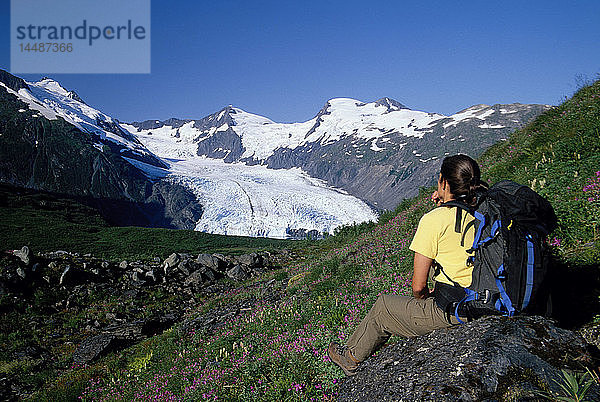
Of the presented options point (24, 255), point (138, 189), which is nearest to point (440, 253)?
point (24, 255)

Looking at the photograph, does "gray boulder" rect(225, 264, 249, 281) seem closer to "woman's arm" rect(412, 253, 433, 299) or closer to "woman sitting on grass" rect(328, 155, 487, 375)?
"woman sitting on grass" rect(328, 155, 487, 375)

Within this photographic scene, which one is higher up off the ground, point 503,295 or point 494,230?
point 494,230

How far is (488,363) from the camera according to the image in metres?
2.77

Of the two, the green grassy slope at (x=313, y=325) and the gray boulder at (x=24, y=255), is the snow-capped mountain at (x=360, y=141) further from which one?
the gray boulder at (x=24, y=255)

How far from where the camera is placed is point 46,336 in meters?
12.4

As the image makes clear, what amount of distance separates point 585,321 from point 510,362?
5.78 feet

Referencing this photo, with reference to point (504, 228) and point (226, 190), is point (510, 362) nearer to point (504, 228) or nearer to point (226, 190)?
point (504, 228)

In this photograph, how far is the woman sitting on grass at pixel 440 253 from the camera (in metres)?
3.48

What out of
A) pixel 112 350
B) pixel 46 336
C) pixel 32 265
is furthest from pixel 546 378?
pixel 32 265

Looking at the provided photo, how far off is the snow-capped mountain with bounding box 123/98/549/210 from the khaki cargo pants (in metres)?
81.0

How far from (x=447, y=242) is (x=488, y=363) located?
3.69ft

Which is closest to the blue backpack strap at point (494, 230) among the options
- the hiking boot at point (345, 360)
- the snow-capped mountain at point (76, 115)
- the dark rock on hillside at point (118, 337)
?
the hiking boot at point (345, 360)

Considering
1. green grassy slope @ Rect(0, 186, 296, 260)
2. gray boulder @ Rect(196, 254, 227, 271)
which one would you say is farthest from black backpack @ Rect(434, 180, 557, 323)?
green grassy slope @ Rect(0, 186, 296, 260)

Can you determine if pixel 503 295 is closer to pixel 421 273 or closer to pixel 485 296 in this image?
pixel 485 296
